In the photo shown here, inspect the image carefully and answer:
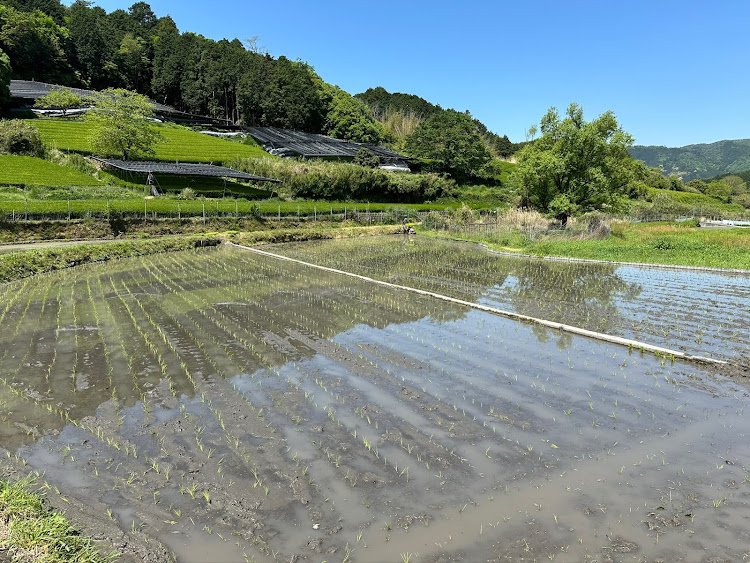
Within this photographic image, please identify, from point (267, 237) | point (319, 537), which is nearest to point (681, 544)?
point (319, 537)

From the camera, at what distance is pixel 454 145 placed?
51531mm

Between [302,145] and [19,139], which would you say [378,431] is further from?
[302,145]

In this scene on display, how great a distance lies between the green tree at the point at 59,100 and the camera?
144 feet

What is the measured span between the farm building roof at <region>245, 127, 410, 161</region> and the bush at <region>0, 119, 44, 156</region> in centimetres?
2217

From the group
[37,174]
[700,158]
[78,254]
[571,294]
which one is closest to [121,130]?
[37,174]

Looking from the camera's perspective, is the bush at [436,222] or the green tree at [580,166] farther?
the bush at [436,222]

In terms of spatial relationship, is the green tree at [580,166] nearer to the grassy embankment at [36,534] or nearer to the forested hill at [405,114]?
the grassy embankment at [36,534]

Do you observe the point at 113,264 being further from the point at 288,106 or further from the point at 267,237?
the point at 288,106

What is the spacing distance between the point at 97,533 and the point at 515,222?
2738cm

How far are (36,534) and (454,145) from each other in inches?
2076

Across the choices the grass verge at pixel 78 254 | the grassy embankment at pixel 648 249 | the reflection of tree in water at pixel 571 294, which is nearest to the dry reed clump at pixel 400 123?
the grassy embankment at pixel 648 249

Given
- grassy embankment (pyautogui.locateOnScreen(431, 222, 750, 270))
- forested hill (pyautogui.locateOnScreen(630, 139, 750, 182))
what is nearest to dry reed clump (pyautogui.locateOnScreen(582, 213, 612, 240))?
grassy embankment (pyautogui.locateOnScreen(431, 222, 750, 270))

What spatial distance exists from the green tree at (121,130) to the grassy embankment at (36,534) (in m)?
35.3

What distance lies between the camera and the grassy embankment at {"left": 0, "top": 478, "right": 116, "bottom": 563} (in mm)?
3014
